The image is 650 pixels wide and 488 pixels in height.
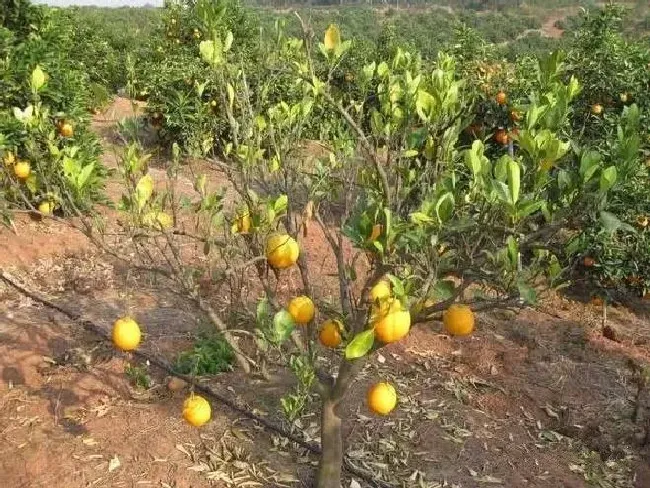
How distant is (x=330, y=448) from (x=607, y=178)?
1750 mm

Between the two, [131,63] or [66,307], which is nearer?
[131,63]

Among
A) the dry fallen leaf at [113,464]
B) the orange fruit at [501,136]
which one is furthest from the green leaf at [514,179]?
the orange fruit at [501,136]

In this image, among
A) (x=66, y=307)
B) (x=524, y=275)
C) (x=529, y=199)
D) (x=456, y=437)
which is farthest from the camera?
(x=66, y=307)

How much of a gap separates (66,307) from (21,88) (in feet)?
8.82

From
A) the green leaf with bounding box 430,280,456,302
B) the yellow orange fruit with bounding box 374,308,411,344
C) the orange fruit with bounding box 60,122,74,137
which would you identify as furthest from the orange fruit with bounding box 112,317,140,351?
the orange fruit with bounding box 60,122,74,137

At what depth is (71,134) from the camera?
20.4 feet

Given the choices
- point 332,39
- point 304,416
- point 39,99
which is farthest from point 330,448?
point 39,99

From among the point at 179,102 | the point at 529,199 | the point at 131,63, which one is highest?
the point at 131,63

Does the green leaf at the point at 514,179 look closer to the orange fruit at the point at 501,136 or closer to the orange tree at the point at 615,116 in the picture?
the orange tree at the point at 615,116

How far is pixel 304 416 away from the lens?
355cm

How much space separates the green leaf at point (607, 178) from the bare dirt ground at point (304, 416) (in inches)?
76.9

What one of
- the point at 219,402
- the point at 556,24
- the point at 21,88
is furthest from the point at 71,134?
the point at 556,24

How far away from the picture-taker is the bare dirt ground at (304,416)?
310cm

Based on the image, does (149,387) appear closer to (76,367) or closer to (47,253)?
(76,367)
